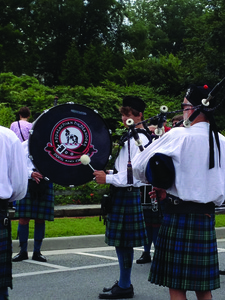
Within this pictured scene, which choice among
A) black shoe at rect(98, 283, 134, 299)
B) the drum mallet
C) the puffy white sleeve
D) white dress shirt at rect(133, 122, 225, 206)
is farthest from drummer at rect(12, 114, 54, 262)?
white dress shirt at rect(133, 122, 225, 206)

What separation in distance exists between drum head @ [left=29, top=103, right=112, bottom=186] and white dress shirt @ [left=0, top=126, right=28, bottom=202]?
3.67ft

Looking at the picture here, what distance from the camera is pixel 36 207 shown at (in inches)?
271

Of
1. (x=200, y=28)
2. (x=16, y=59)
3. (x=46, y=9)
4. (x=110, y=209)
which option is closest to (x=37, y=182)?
(x=110, y=209)

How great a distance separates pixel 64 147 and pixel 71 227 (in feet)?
13.6

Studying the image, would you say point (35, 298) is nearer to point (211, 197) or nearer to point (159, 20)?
point (211, 197)

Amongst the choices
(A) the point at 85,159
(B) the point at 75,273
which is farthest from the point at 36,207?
(A) the point at 85,159

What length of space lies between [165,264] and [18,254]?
3.70 meters

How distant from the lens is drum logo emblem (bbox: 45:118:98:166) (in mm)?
4855

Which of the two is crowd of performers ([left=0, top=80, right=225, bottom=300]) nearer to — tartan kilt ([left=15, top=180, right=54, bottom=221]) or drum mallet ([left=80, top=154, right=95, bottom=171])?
drum mallet ([left=80, top=154, right=95, bottom=171])

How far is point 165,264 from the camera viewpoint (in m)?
3.53

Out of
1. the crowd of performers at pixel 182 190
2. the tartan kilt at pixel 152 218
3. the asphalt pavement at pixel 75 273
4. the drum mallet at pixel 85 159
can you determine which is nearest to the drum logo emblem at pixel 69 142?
the drum mallet at pixel 85 159

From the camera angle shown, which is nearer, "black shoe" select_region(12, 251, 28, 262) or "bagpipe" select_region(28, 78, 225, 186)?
"bagpipe" select_region(28, 78, 225, 186)

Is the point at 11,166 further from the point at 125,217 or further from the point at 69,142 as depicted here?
the point at 125,217

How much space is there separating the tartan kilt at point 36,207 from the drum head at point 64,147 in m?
2.05
